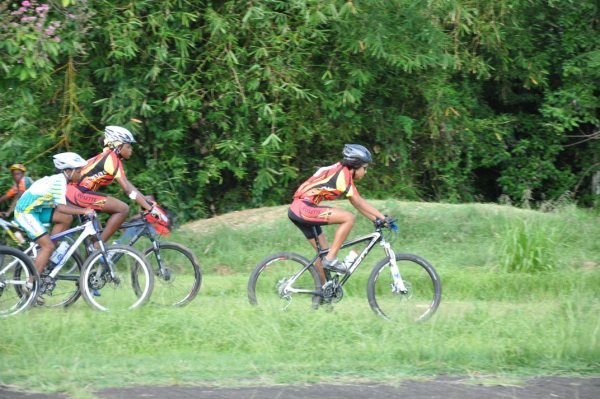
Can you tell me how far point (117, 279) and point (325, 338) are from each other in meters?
2.48

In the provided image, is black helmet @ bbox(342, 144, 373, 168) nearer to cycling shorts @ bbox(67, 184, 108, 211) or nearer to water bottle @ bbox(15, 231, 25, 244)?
cycling shorts @ bbox(67, 184, 108, 211)

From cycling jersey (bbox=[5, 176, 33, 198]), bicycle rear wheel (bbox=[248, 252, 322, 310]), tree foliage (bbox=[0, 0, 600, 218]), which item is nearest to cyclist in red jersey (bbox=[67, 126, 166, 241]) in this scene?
bicycle rear wheel (bbox=[248, 252, 322, 310])

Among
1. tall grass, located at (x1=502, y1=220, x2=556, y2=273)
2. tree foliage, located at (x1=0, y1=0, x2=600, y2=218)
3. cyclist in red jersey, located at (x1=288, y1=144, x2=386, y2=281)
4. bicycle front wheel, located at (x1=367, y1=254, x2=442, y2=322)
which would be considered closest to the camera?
bicycle front wheel, located at (x1=367, y1=254, x2=442, y2=322)

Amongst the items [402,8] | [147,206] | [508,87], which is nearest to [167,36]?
[402,8]

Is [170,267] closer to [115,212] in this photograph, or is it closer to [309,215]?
[115,212]

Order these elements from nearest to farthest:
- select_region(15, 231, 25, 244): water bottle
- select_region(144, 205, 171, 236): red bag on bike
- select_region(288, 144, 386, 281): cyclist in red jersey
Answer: select_region(288, 144, 386, 281): cyclist in red jersey < select_region(144, 205, 171, 236): red bag on bike < select_region(15, 231, 25, 244): water bottle

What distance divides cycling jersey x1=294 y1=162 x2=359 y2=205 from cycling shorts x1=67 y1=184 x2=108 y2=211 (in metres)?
2.17

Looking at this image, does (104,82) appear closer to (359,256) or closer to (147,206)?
(147,206)

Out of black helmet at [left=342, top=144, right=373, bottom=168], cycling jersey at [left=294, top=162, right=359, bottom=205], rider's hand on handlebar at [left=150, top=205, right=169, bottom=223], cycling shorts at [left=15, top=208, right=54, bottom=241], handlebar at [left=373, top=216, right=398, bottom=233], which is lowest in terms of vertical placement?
cycling shorts at [left=15, top=208, right=54, bottom=241]

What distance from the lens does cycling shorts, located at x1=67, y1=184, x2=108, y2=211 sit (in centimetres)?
916

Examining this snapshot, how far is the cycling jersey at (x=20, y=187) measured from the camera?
12.0 m

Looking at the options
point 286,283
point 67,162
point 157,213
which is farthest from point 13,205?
point 286,283

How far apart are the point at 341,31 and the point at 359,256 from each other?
5.33m

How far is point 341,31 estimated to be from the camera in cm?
1288
